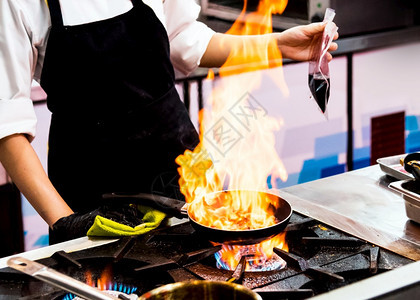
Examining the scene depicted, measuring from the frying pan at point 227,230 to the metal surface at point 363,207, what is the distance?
0.14 m

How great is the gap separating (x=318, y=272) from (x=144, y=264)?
1.26 feet

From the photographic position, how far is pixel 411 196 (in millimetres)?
1354

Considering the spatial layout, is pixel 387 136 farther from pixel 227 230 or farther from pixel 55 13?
pixel 227 230

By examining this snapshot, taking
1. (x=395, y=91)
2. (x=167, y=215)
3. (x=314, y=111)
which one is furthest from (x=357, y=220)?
(x=395, y=91)

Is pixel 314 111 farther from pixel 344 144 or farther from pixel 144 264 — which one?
pixel 144 264

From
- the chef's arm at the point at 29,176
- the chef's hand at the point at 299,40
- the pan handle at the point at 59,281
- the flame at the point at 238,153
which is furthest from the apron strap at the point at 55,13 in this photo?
the pan handle at the point at 59,281

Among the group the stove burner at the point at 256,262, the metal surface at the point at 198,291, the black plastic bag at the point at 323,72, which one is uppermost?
the black plastic bag at the point at 323,72

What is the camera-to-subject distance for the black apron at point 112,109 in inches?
68.1

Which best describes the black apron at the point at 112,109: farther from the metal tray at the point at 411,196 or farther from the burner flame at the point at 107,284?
the metal tray at the point at 411,196

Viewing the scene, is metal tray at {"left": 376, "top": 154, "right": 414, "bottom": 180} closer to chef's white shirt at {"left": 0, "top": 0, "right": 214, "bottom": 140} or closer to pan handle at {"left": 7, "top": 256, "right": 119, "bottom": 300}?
chef's white shirt at {"left": 0, "top": 0, "right": 214, "bottom": 140}

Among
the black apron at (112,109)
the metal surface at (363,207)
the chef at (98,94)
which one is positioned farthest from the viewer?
the black apron at (112,109)

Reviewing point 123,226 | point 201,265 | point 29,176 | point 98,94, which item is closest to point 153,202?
point 123,226

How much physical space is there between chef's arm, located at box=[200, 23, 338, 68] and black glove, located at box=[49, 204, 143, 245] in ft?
2.34

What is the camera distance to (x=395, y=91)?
4.07 meters
